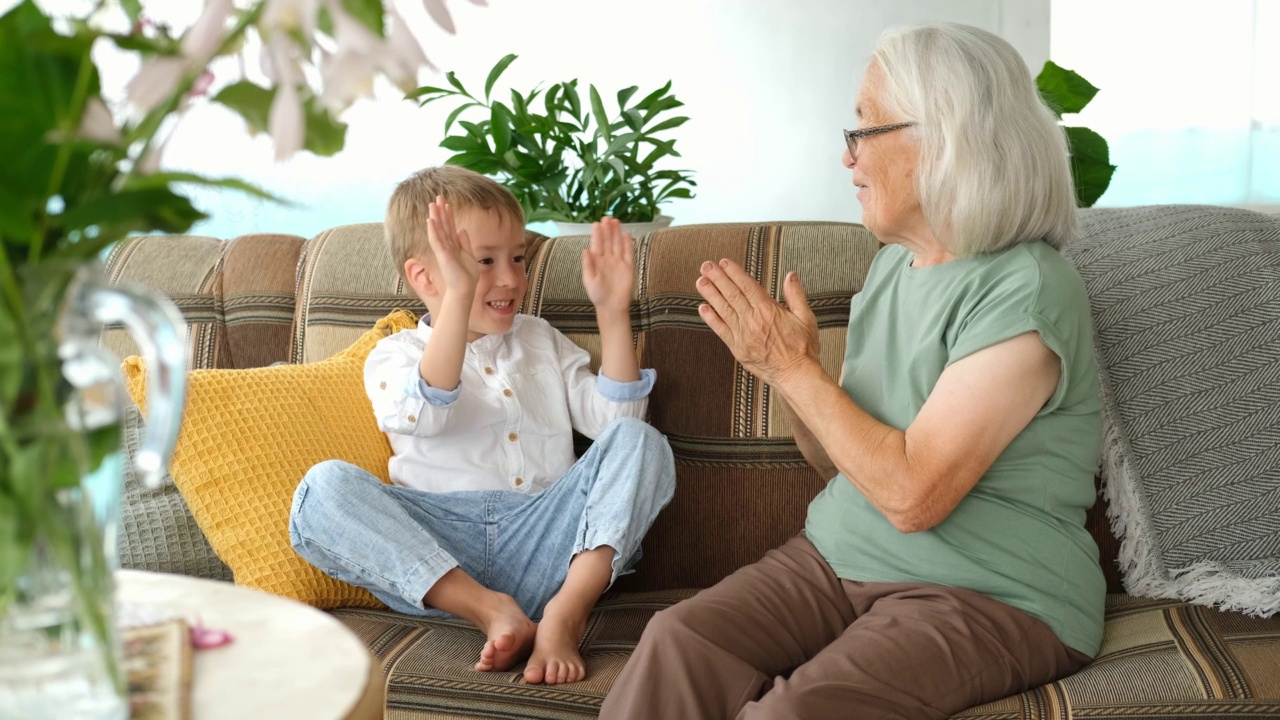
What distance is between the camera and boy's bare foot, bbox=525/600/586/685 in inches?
56.9

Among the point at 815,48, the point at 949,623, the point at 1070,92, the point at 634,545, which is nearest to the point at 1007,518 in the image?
the point at 949,623

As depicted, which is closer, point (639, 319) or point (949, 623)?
point (949, 623)

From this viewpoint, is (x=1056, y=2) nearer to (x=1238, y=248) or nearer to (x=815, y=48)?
(x=815, y=48)

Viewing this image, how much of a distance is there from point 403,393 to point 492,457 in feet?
0.58

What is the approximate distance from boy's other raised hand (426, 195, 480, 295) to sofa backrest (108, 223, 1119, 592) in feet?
0.70

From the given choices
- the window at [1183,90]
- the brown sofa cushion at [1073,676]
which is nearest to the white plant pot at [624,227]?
the brown sofa cushion at [1073,676]

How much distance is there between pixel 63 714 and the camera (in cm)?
64

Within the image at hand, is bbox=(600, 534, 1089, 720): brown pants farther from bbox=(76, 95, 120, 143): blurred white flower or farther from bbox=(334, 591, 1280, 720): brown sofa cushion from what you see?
bbox=(76, 95, 120, 143): blurred white flower

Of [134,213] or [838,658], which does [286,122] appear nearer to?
[134,213]

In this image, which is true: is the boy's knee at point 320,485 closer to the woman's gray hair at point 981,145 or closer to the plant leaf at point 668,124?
the woman's gray hair at point 981,145

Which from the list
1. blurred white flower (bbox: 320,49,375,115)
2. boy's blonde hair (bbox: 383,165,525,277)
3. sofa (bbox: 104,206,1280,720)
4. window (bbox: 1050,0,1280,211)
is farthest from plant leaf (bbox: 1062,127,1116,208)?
blurred white flower (bbox: 320,49,375,115)

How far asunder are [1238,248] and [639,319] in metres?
0.88

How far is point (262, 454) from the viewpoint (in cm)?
170

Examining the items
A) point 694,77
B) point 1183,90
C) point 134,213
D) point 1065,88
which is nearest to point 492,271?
point 1065,88
